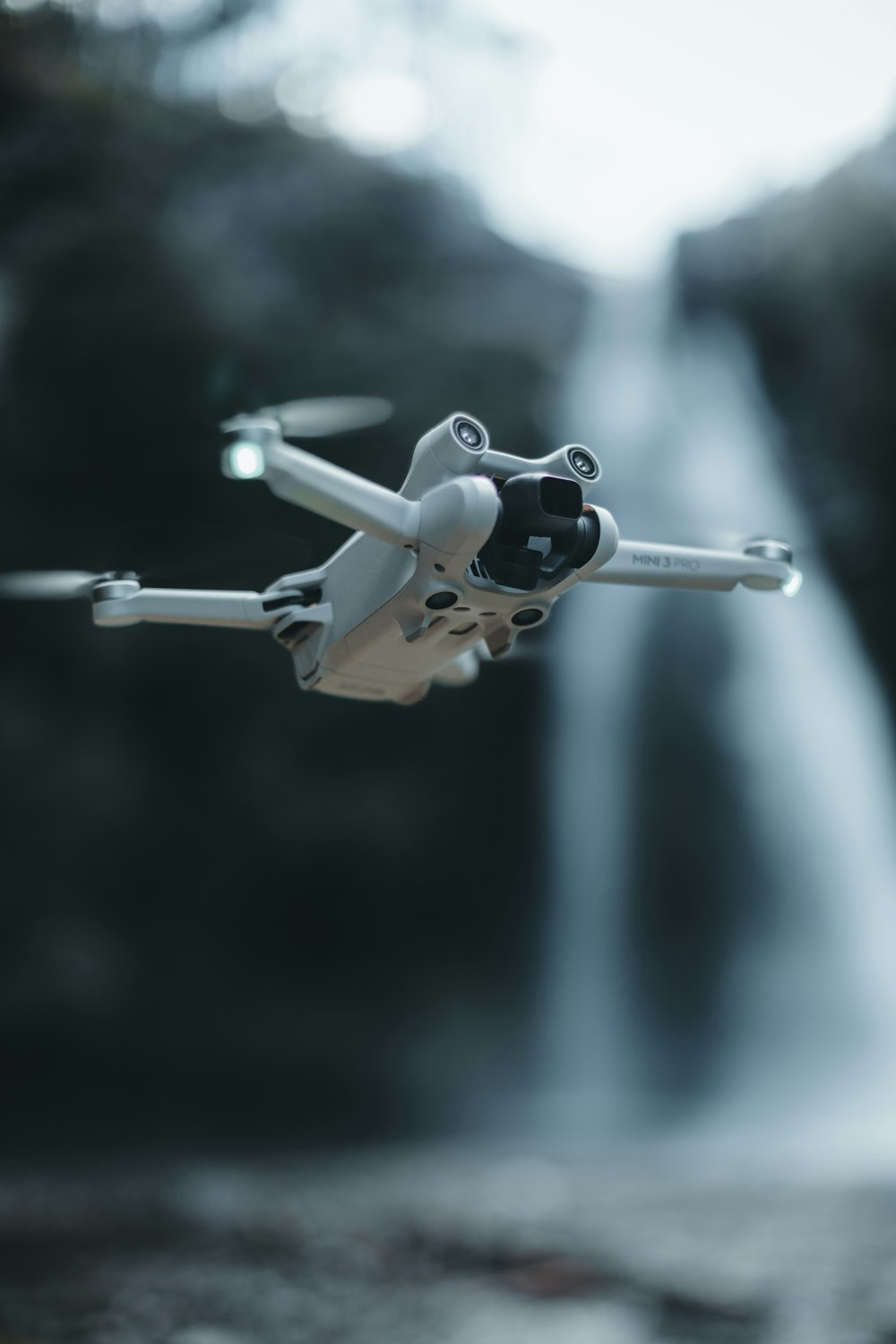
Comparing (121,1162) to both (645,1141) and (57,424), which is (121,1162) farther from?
(57,424)

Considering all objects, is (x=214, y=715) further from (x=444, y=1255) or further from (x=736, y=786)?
(x=444, y=1255)

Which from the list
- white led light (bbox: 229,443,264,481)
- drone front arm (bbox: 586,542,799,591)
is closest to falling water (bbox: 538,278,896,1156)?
drone front arm (bbox: 586,542,799,591)

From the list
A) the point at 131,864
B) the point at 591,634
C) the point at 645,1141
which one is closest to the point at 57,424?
the point at 131,864

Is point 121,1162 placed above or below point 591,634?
below

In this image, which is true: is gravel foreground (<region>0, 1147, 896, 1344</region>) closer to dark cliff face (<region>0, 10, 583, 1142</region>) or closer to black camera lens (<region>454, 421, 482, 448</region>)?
dark cliff face (<region>0, 10, 583, 1142</region>)

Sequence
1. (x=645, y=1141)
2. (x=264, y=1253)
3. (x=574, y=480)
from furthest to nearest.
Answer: (x=645, y=1141) < (x=264, y=1253) < (x=574, y=480)

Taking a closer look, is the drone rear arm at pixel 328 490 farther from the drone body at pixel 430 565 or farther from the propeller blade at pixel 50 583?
the propeller blade at pixel 50 583
